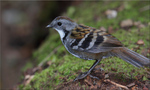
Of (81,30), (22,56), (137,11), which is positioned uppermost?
(81,30)

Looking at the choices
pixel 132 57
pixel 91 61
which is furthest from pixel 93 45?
pixel 91 61

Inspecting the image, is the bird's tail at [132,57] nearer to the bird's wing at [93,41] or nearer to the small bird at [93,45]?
the small bird at [93,45]

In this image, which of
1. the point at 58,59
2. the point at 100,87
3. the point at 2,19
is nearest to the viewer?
the point at 100,87

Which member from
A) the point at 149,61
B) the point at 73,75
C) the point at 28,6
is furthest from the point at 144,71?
the point at 28,6

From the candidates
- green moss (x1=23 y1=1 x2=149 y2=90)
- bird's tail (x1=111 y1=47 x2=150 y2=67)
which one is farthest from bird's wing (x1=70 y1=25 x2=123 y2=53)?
green moss (x1=23 y1=1 x2=149 y2=90)

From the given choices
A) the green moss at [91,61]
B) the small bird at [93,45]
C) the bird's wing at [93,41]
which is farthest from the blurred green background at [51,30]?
the bird's wing at [93,41]

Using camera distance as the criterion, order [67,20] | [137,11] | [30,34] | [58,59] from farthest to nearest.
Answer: [30,34] < [137,11] < [58,59] < [67,20]

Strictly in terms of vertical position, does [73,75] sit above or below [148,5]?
below

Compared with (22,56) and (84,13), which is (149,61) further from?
(22,56)
